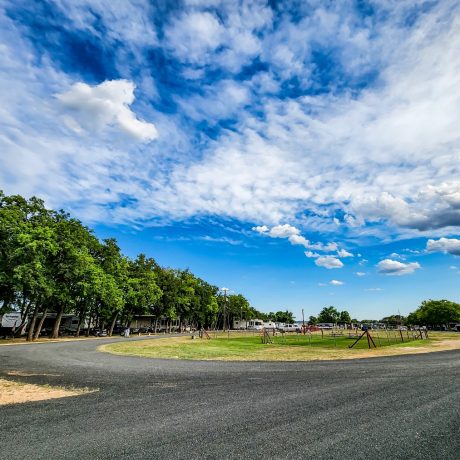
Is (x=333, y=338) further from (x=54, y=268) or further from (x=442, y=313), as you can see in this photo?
(x=442, y=313)

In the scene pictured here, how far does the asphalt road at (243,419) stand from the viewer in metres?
5.67

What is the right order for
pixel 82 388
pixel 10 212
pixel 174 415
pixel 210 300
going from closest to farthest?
pixel 174 415 → pixel 82 388 → pixel 10 212 → pixel 210 300

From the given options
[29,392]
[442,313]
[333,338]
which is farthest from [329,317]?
[29,392]

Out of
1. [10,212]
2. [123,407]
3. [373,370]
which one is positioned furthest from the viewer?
[10,212]

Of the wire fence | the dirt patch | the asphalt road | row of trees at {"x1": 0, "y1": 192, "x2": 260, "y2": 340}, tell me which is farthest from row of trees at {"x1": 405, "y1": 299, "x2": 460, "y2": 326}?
the dirt patch

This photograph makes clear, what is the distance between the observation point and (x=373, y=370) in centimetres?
1478

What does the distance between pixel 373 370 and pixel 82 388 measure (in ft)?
41.5

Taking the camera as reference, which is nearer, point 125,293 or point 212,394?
point 212,394

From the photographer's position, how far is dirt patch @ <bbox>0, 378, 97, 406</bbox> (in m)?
9.40

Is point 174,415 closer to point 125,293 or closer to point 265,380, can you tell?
point 265,380

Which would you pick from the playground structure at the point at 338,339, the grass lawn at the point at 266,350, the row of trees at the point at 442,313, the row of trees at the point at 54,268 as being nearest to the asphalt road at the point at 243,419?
the grass lawn at the point at 266,350

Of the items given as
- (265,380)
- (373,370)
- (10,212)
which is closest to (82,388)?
(265,380)

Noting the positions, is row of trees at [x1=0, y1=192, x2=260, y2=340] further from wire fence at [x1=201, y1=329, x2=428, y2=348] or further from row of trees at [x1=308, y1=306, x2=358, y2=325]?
row of trees at [x1=308, y1=306, x2=358, y2=325]

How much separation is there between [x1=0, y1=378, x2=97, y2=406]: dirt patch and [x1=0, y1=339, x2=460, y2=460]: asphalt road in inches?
26.7
